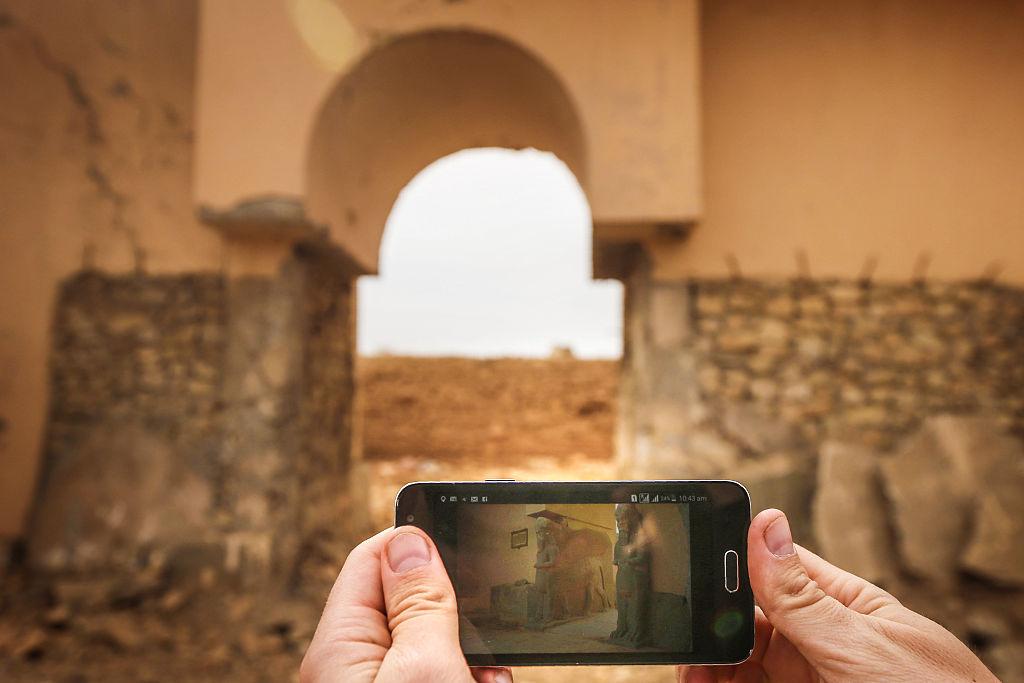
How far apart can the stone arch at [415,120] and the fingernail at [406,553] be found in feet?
7.86

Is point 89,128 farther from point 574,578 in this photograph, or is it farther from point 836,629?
point 836,629

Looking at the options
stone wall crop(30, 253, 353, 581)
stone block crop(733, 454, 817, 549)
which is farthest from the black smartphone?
stone wall crop(30, 253, 353, 581)

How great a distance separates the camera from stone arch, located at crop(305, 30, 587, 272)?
304 centimetres

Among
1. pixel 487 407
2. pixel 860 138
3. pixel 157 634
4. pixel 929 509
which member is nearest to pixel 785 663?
pixel 929 509

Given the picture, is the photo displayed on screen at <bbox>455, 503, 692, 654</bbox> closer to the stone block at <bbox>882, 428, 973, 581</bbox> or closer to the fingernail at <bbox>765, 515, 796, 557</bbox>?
the fingernail at <bbox>765, 515, 796, 557</bbox>

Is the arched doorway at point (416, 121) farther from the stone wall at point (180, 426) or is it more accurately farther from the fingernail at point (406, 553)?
the fingernail at point (406, 553)

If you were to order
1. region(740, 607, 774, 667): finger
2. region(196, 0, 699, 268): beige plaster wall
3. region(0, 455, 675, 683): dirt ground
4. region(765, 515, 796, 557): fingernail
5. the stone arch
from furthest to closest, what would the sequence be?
the stone arch < region(196, 0, 699, 268): beige plaster wall < region(0, 455, 675, 683): dirt ground < region(740, 607, 774, 667): finger < region(765, 515, 796, 557): fingernail

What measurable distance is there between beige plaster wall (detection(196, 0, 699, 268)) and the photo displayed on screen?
2155 millimetres

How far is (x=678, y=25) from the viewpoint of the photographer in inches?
115

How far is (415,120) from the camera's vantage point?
368 cm

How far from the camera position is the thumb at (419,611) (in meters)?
0.81

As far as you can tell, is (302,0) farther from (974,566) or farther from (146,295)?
(974,566)

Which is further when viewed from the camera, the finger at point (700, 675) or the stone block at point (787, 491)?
the stone block at point (787, 491)

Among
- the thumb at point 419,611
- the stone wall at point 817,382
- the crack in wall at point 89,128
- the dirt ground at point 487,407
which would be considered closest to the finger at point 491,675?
the thumb at point 419,611
